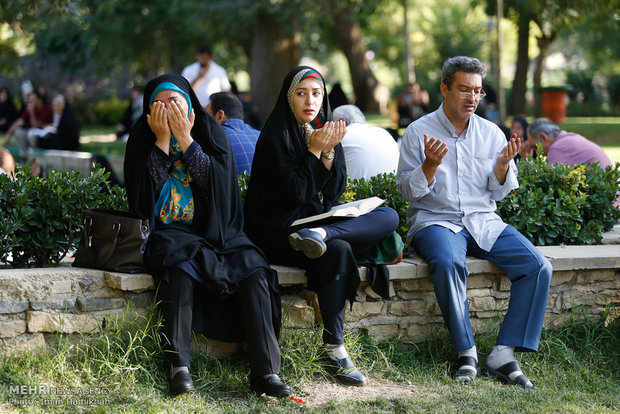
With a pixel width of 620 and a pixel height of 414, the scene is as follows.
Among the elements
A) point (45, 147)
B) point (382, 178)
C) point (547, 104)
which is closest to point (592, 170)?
point (382, 178)

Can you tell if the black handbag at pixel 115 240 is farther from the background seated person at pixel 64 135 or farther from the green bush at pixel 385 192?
the background seated person at pixel 64 135

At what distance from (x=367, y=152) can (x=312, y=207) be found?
1.33m

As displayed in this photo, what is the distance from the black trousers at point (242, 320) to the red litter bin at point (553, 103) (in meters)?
20.2

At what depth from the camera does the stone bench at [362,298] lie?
415cm

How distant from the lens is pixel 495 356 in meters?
4.59

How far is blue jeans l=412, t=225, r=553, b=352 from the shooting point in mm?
4574

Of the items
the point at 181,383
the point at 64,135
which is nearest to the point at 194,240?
the point at 181,383

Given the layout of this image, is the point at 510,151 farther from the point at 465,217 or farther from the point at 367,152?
the point at 367,152

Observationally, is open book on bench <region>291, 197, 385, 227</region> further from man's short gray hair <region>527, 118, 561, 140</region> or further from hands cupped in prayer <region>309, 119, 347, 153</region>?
man's short gray hair <region>527, 118, 561, 140</region>

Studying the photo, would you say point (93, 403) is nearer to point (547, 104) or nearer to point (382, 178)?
point (382, 178)

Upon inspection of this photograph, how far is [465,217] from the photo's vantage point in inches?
194

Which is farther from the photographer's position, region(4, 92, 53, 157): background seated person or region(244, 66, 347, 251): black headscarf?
region(4, 92, 53, 157): background seated person

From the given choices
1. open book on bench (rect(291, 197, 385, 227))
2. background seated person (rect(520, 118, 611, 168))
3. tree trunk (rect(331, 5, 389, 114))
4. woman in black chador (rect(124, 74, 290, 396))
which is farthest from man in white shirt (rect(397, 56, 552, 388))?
tree trunk (rect(331, 5, 389, 114))

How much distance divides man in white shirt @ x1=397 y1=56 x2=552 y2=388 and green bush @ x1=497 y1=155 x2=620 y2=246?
1.65 ft
